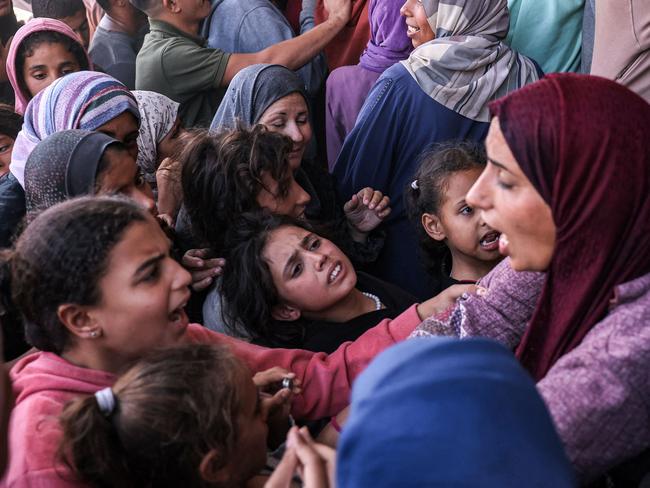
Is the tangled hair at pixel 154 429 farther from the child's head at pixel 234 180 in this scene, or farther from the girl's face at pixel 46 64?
the girl's face at pixel 46 64

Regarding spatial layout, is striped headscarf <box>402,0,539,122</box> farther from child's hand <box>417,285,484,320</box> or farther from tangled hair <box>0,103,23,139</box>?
tangled hair <box>0,103,23,139</box>

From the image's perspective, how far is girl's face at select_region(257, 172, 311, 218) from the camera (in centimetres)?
259

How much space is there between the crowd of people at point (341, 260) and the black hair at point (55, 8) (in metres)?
1.02

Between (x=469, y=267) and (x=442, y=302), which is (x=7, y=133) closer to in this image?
(x=469, y=267)

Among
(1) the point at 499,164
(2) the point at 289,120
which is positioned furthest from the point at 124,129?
(1) the point at 499,164

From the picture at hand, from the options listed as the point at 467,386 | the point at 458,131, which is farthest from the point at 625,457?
the point at 458,131

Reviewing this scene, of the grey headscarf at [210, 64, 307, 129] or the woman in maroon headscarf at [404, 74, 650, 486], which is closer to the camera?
the woman in maroon headscarf at [404, 74, 650, 486]

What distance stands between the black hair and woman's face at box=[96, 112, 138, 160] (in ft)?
7.03

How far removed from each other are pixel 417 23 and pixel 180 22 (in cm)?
123

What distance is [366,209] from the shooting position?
2.90 meters

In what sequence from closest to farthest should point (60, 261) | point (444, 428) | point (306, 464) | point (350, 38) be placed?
point (444, 428) < point (306, 464) < point (60, 261) < point (350, 38)

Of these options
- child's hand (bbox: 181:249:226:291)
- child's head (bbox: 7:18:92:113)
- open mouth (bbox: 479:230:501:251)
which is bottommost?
open mouth (bbox: 479:230:501:251)

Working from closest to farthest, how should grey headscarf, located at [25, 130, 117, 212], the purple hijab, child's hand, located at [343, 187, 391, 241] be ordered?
grey headscarf, located at [25, 130, 117, 212]
child's hand, located at [343, 187, 391, 241]
the purple hijab

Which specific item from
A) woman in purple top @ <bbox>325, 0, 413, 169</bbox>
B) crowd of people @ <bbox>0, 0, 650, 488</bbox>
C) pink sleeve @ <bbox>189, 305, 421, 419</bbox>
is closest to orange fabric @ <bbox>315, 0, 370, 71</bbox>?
crowd of people @ <bbox>0, 0, 650, 488</bbox>
